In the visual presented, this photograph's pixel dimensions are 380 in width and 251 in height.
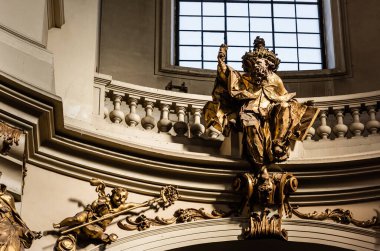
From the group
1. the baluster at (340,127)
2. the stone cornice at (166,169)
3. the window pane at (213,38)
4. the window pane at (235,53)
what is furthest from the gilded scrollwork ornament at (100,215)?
the window pane at (213,38)

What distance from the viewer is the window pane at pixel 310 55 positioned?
1405 cm

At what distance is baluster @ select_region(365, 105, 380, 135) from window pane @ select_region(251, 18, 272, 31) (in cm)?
297

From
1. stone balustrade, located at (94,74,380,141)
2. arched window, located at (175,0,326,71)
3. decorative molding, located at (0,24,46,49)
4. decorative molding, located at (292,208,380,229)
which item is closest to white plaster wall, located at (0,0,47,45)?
decorative molding, located at (0,24,46,49)

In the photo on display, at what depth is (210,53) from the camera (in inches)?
554

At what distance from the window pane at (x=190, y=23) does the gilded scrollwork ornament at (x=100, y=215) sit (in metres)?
3.88

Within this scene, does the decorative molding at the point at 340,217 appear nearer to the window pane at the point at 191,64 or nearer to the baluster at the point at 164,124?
the baluster at the point at 164,124

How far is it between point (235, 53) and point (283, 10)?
0.96 m

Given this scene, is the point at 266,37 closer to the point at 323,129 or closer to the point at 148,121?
the point at 323,129

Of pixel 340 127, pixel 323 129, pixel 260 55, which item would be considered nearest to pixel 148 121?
pixel 260 55

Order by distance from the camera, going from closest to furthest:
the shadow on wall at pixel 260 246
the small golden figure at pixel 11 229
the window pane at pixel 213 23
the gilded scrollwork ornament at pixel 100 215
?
the small golden figure at pixel 11 229, the gilded scrollwork ornament at pixel 100 215, the shadow on wall at pixel 260 246, the window pane at pixel 213 23

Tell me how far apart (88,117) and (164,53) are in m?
2.73

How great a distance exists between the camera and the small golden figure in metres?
9.05

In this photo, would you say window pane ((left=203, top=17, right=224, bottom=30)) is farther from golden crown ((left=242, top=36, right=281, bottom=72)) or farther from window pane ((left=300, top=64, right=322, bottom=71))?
golden crown ((left=242, top=36, right=281, bottom=72))

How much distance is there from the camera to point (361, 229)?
10.7 m
